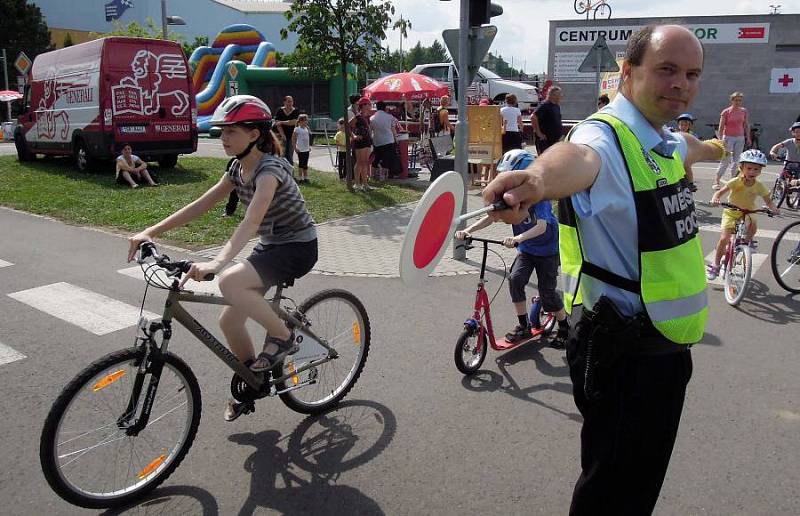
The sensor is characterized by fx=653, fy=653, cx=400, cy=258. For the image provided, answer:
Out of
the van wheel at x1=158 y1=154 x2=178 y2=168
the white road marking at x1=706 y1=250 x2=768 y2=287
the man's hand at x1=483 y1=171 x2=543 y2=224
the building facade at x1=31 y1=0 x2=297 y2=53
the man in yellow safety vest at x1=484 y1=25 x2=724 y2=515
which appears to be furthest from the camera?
the building facade at x1=31 y1=0 x2=297 y2=53

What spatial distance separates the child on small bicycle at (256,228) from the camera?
128 inches

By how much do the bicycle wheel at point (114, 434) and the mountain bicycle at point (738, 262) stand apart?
5.27m

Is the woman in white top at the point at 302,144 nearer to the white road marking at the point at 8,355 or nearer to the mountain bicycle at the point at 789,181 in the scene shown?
the white road marking at the point at 8,355

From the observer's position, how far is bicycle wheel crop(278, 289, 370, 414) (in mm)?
3893

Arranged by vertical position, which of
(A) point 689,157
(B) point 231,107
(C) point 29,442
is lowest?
(C) point 29,442

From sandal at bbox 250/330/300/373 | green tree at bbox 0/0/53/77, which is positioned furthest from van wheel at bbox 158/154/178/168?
green tree at bbox 0/0/53/77

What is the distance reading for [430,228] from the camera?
2.29 meters

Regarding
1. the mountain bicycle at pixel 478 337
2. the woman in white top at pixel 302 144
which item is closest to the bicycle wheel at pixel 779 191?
the woman in white top at pixel 302 144

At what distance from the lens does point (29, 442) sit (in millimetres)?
3680

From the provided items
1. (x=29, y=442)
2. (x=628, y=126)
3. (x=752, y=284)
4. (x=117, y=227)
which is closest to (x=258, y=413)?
(x=29, y=442)

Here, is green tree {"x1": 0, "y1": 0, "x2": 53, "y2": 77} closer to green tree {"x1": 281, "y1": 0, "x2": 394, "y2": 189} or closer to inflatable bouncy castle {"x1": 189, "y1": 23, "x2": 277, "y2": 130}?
inflatable bouncy castle {"x1": 189, "y1": 23, "x2": 277, "y2": 130}

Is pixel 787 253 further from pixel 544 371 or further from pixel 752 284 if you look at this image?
pixel 544 371

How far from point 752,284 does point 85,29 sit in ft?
239

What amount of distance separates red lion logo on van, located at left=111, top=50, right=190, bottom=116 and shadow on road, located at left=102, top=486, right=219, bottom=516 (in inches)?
501
